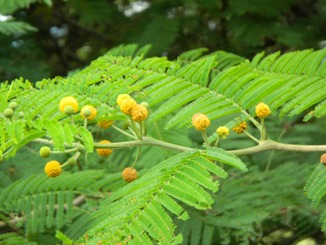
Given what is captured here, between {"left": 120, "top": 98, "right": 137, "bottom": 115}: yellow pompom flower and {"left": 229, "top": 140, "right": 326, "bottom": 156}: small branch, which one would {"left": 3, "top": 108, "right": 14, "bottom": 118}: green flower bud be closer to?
{"left": 120, "top": 98, "right": 137, "bottom": 115}: yellow pompom flower

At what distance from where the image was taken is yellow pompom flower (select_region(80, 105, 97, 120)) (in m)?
1.42

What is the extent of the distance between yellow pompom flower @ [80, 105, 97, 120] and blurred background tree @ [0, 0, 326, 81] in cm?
144

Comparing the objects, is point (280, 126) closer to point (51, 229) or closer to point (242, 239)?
point (242, 239)

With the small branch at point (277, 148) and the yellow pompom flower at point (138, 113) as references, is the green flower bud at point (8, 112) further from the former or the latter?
the small branch at point (277, 148)

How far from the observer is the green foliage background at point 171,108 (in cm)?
158

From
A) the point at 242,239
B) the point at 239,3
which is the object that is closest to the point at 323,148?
the point at 242,239

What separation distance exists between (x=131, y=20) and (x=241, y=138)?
154 centimetres

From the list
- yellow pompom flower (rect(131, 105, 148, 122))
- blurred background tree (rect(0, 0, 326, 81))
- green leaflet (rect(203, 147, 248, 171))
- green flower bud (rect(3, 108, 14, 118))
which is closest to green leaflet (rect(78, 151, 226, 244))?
green leaflet (rect(203, 147, 248, 171))

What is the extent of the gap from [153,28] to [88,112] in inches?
87.8

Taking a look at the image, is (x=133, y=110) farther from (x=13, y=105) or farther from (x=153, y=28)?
(x=153, y=28)

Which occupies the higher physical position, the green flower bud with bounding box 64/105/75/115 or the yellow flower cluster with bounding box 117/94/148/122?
the green flower bud with bounding box 64/105/75/115

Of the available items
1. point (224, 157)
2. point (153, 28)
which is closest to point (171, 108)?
point (224, 157)

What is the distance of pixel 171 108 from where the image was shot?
4.90 ft

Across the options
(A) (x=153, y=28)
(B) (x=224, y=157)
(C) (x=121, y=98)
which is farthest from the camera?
(A) (x=153, y=28)
